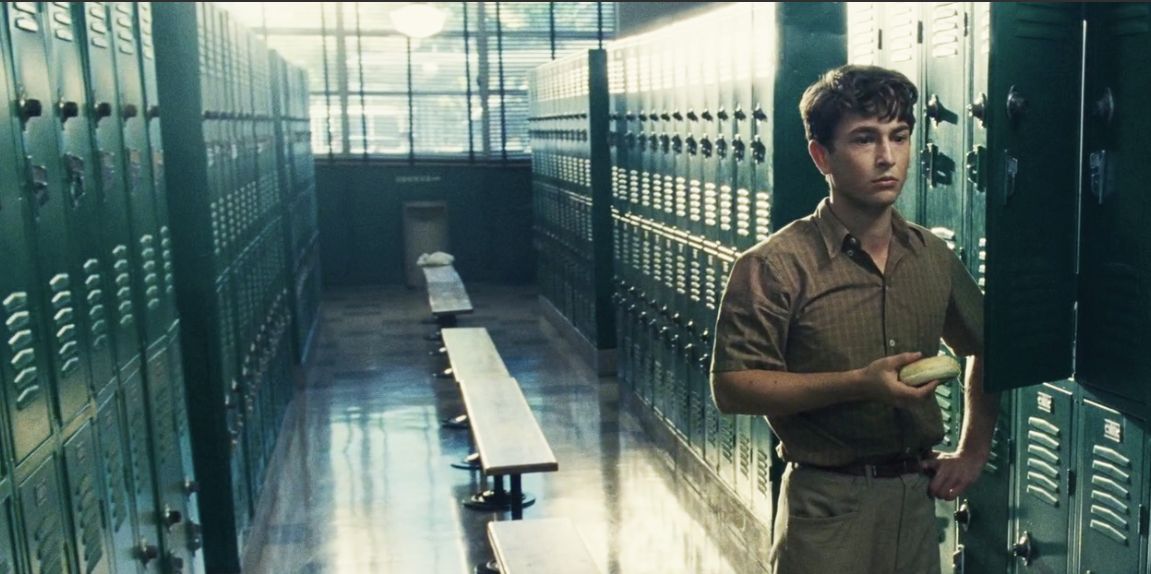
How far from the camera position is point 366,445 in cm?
674

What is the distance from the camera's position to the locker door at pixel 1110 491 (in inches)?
107

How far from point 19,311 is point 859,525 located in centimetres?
170

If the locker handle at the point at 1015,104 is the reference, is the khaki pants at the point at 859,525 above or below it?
below

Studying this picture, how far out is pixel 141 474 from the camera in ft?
11.3

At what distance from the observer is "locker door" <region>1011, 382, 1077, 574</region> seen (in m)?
2.99

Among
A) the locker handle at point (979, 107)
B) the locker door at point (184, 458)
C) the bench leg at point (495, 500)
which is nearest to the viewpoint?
the locker handle at point (979, 107)

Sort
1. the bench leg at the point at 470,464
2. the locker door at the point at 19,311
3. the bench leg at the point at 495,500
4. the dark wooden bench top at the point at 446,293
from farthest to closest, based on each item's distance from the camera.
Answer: the dark wooden bench top at the point at 446,293 → the bench leg at the point at 470,464 → the bench leg at the point at 495,500 → the locker door at the point at 19,311

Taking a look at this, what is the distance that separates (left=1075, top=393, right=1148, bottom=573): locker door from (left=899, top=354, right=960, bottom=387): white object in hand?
1045 millimetres

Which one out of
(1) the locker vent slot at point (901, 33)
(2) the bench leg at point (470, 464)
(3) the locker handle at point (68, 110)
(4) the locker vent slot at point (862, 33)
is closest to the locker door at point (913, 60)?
(1) the locker vent slot at point (901, 33)

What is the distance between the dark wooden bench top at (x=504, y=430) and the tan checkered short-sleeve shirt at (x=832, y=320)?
8.11 ft

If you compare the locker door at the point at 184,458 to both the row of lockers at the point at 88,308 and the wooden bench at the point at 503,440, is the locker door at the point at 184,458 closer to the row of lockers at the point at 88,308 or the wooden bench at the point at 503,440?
the row of lockers at the point at 88,308

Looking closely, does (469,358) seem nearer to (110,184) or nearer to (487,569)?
(487,569)

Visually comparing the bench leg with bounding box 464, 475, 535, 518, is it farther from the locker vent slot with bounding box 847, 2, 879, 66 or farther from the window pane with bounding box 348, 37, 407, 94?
the window pane with bounding box 348, 37, 407, 94

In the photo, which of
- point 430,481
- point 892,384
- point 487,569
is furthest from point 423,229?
point 892,384
